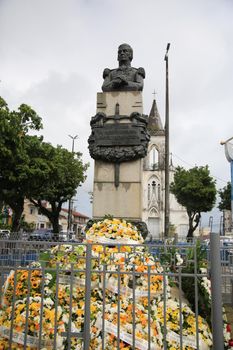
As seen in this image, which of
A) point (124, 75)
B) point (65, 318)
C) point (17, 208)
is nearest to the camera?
point (65, 318)

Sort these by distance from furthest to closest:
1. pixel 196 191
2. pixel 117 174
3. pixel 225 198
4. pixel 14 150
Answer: pixel 225 198, pixel 196 191, pixel 14 150, pixel 117 174

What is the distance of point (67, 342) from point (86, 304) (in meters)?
0.45

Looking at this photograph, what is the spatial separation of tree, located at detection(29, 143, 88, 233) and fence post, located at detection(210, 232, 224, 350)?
2037cm

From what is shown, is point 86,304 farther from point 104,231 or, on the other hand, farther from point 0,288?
point 104,231

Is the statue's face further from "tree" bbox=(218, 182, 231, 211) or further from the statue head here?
"tree" bbox=(218, 182, 231, 211)

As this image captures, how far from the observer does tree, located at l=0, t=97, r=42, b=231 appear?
702 inches

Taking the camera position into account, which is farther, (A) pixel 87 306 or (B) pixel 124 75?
(B) pixel 124 75

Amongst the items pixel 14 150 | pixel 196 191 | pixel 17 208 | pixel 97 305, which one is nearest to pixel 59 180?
pixel 17 208

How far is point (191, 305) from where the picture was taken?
14.1 ft

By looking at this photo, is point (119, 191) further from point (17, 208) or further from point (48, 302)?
point (17, 208)

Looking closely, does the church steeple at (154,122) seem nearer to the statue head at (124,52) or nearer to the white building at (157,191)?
the white building at (157,191)

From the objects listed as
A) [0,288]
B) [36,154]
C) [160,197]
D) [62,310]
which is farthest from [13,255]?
[160,197]

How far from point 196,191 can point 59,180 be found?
13819mm

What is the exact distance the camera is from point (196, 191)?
31.9 m
